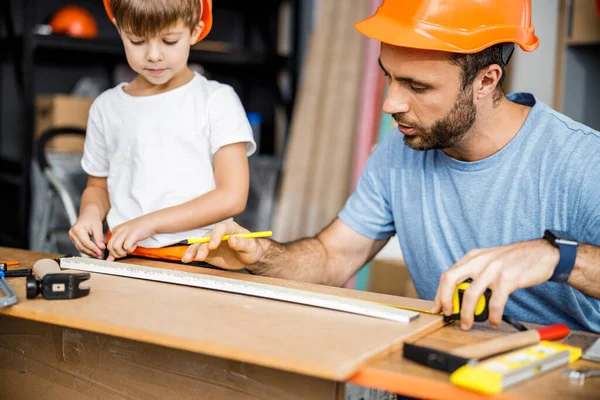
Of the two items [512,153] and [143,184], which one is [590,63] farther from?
[143,184]

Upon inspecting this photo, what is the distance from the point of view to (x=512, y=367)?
87 cm

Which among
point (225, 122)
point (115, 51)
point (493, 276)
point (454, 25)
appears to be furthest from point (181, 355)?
point (115, 51)

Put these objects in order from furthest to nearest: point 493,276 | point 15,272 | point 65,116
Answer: point 65,116
point 15,272
point 493,276

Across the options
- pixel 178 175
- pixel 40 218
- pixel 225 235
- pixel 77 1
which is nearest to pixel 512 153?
pixel 225 235

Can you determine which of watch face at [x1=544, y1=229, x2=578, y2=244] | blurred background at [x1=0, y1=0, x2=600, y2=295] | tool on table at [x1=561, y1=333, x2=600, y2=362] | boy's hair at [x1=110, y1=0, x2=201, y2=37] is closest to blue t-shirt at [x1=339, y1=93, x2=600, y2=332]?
watch face at [x1=544, y1=229, x2=578, y2=244]

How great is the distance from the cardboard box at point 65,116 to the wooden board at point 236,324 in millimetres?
2274

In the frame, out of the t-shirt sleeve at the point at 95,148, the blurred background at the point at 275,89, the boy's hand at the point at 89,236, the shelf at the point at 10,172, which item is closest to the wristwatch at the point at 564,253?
the boy's hand at the point at 89,236

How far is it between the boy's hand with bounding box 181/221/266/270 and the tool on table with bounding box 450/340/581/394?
0.65m

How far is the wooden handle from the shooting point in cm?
93

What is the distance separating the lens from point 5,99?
3.88m

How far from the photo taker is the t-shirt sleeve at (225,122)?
67.8 inches

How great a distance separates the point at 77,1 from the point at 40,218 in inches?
54.6

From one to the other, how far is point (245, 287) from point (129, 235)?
Answer: 1.34 feet

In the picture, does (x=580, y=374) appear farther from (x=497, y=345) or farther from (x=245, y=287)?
(x=245, y=287)
